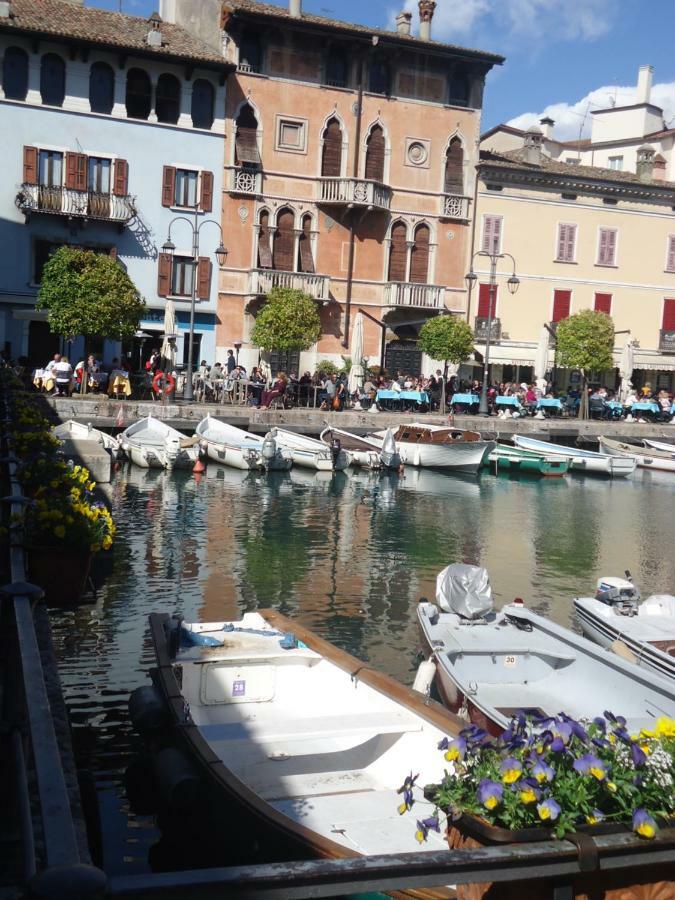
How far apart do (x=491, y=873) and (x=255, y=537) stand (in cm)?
1865

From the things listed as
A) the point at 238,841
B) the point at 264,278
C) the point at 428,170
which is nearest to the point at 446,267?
the point at 428,170

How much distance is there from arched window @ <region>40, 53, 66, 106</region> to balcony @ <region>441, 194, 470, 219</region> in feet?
55.9

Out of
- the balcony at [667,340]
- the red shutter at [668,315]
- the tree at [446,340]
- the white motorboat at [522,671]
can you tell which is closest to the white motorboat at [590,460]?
the tree at [446,340]

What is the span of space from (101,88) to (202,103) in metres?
4.18

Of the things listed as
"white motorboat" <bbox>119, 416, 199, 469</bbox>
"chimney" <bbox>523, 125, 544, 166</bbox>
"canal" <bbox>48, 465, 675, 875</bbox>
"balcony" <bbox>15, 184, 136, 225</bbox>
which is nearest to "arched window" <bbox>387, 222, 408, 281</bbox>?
"chimney" <bbox>523, 125, 544, 166</bbox>

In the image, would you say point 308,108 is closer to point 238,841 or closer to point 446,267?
point 446,267

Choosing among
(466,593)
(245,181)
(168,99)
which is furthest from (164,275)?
(466,593)

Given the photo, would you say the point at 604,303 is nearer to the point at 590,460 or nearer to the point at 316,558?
the point at 590,460

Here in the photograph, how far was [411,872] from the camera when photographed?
2914 mm

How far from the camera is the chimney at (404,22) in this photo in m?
48.9

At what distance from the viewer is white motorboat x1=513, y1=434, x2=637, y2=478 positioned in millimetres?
37938

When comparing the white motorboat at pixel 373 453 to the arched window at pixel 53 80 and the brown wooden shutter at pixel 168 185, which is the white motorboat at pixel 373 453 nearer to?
the brown wooden shutter at pixel 168 185

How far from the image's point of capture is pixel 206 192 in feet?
143

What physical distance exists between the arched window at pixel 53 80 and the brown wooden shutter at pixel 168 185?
4.80m
